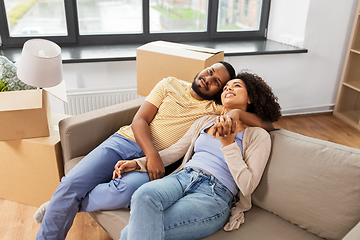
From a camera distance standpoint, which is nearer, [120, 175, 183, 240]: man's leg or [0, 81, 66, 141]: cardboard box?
[120, 175, 183, 240]: man's leg

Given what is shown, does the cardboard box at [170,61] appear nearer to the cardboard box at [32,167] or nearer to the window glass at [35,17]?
the cardboard box at [32,167]

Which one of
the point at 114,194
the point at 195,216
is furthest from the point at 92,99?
the point at 195,216

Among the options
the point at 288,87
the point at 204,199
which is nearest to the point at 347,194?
the point at 204,199

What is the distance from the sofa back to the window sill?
1492 mm

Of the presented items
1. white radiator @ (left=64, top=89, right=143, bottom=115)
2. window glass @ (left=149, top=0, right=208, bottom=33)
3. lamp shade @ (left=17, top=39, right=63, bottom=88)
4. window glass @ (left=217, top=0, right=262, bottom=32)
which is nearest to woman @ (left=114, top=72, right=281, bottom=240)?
lamp shade @ (left=17, top=39, right=63, bottom=88)

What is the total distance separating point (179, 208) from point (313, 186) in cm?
51

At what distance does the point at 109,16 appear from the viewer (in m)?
2.69

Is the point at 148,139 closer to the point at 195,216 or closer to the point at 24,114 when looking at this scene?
the point at 195,216

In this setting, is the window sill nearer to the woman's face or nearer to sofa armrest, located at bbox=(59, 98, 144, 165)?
sofa armrest, located at bbox=(59, 98, 144, 165)

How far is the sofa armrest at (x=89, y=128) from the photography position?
152cm

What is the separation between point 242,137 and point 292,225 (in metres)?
0.39

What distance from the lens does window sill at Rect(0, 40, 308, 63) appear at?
232cm

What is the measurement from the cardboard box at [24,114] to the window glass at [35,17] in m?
1.17

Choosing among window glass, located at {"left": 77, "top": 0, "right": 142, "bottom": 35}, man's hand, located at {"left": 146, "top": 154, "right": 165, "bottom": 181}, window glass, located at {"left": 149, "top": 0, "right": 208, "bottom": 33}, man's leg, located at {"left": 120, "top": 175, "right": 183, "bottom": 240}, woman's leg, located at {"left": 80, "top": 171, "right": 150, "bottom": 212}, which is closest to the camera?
man's leg, located at {"left": 120, "top": 175, "right": 183, "bottom": 240}
